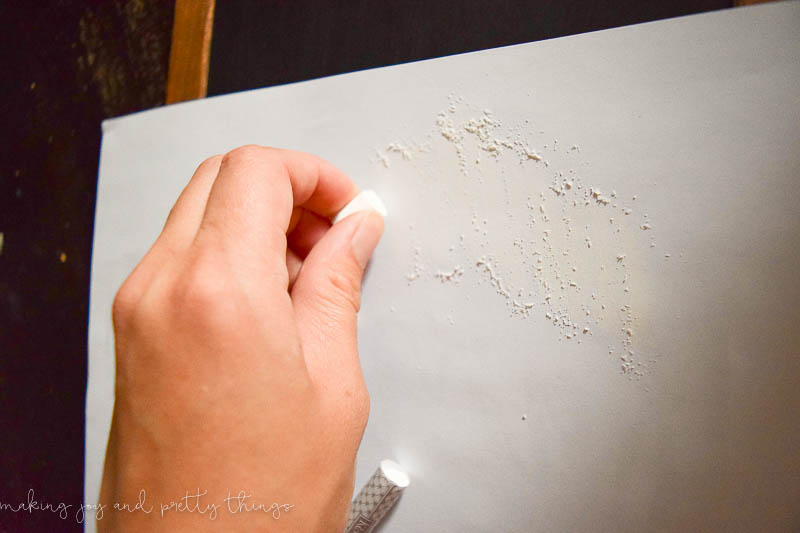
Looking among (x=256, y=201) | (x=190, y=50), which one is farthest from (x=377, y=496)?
(x=190, y=50)

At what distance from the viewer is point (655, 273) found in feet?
1.39

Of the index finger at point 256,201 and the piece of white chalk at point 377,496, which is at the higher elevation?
the index finger at point 256,201

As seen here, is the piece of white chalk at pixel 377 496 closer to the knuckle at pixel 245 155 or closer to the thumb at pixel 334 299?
the thumb at pixel 334 299

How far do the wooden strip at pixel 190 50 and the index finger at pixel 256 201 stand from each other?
0.80ft

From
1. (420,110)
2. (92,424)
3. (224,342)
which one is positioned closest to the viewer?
(224,342)

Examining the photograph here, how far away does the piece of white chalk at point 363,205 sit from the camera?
1.63ft

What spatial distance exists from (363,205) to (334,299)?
0.41ft

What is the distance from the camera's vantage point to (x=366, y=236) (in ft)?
1.55

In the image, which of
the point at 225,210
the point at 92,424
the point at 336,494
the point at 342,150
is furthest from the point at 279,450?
the point at 92,424

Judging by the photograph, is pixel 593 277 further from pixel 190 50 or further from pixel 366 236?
pixel 190 50

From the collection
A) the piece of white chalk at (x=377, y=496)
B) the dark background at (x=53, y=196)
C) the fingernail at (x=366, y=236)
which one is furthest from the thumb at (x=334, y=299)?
the dark background at (x=53, y=196)

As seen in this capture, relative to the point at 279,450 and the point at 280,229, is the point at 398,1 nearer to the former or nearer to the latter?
the point at 280,229

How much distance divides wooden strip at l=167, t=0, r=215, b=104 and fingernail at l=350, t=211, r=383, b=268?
0.95 feet

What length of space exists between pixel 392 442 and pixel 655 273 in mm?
309
